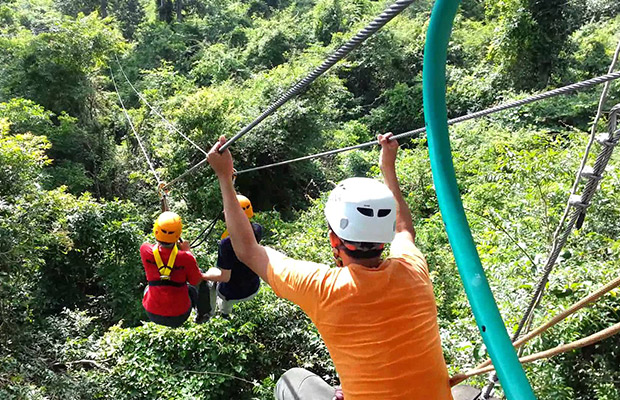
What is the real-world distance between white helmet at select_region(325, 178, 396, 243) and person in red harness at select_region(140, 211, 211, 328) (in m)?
2.12

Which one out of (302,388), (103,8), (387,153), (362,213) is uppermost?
(103,8)

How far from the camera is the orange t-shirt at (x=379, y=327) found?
1.27 meters

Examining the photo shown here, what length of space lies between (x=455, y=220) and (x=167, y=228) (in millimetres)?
2716

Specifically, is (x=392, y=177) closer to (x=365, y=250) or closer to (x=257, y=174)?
(x=365, y=250)

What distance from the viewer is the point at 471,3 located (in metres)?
20.1

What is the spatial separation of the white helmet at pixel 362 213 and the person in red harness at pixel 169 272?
2123 mm

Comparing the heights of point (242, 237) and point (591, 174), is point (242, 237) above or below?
below

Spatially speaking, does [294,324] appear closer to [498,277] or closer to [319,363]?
[319,363]

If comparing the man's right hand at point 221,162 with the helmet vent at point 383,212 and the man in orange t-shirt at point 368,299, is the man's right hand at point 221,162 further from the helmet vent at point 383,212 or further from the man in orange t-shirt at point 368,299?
the helmet vent at point 383,212

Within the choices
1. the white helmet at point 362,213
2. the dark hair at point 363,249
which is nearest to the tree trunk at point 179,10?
the white helmet at point 362,213

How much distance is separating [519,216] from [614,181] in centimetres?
91

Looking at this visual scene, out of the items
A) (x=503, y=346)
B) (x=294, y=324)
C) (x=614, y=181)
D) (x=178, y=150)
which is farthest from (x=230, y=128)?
(x=503, y=346)

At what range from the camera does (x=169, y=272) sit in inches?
135

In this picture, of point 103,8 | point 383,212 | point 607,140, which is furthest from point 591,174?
point 103,8
